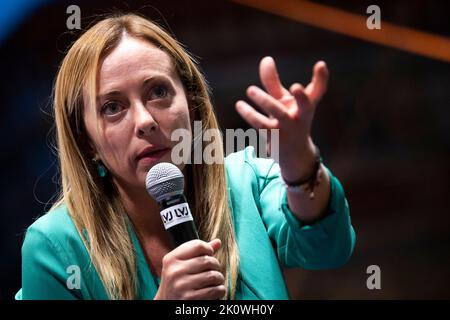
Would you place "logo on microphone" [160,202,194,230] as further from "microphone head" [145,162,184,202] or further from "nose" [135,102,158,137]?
"nose" [135,102,158,137]

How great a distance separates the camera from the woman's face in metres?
0.98

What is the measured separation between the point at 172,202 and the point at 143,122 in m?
0.16

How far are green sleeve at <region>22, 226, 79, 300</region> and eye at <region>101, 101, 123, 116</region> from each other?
0.67 ft

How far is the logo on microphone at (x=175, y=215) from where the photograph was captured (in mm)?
834

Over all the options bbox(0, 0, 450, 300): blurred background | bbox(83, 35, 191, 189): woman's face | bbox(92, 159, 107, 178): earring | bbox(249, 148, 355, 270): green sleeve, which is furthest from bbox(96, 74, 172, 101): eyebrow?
bbox(0, 0, 450, 300): blurred background

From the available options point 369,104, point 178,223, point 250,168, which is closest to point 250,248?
point 250,168

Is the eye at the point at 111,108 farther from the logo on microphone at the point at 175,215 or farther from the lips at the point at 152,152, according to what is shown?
the logo on microphone at the point at 175,215

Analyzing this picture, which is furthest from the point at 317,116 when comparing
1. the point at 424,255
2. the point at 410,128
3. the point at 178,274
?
the point at 178,274

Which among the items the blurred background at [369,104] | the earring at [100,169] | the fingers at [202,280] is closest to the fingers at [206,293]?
the fingers at [202,280]

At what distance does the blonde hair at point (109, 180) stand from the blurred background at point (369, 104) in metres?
0.67

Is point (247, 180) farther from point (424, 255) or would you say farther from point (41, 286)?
point (424, 255)

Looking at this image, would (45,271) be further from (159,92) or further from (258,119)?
(258,119)

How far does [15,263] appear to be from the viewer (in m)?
1.66

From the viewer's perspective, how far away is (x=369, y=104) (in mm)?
1902
